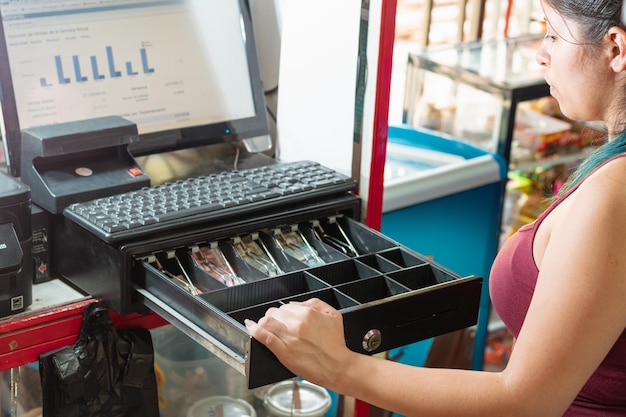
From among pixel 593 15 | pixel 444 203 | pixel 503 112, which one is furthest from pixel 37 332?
pixel 503 112

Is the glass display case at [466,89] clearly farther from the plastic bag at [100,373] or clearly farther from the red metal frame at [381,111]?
the plastic bag at [100,373]

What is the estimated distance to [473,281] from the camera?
1.55m

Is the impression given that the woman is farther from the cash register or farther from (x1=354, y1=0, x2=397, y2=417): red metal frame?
(x1=354, y1=0, x2=397, y2=417): red metal frame

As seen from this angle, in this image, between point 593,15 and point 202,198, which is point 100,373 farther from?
point 593,15

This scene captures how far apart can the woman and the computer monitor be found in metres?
0.86

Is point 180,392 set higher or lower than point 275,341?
lower

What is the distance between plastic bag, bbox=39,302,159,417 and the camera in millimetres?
1694

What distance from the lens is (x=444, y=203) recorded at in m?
2.70

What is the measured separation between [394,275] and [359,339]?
0.65 ft

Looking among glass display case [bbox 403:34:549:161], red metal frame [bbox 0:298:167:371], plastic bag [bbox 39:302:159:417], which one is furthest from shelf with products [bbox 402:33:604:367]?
red metal frame [bbox 0:298:167:371]

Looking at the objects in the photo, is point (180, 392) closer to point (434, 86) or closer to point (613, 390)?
point (613, 390)

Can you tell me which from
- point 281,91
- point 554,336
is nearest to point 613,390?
point 554,336

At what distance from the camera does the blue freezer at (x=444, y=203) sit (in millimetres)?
2594

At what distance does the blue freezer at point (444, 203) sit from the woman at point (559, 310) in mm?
1151
